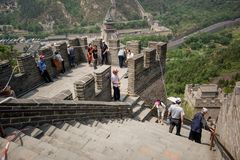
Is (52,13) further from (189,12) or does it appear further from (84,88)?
(84,88)

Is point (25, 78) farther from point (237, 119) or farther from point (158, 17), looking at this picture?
point (158, 17)

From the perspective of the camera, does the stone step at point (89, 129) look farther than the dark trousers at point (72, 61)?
No

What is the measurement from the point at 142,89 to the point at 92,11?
116m

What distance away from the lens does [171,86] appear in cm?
5306

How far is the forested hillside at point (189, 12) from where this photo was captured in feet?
413

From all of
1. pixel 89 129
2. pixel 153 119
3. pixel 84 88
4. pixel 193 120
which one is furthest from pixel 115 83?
pixel 89 129

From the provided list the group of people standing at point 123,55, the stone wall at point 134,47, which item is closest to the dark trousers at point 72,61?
the group of people standing at point 123,55

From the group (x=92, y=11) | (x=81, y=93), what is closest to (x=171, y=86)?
(x=81, y=93)

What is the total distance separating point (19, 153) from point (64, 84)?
7287mm

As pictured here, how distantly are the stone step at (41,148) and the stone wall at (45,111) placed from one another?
0.95 feet

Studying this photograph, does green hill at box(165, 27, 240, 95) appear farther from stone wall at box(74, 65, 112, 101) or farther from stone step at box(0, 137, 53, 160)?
stone step at box(0, 137, 53, 160)

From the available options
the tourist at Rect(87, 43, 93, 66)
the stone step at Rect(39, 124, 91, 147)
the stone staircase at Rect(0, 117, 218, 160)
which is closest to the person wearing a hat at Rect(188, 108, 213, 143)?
the stone staircase at Rect(0, 117, 218, 160)

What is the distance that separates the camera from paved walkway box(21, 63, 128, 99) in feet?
32.6

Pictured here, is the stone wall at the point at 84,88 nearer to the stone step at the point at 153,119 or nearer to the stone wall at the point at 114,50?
the stone step at the point at 153,119
